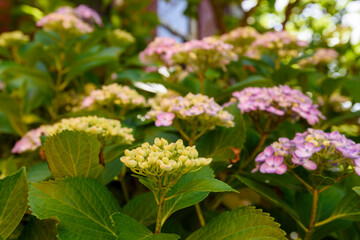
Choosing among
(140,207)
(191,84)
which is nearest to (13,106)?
(191,84)

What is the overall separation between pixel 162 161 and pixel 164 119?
270 millimetres

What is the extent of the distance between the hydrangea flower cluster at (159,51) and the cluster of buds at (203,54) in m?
0.09

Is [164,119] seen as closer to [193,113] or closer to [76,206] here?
[193,113]

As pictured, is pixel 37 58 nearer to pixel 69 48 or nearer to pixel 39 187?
pixel 69 48

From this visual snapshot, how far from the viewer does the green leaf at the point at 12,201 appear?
1.63 ft

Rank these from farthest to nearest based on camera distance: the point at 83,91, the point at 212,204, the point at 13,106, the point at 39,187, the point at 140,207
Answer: the point at 83,91 → the point at 13,106 → the point at 212,204 → the point at 140,207 → the point at 39,187

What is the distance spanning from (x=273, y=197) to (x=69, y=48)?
0.96 meters

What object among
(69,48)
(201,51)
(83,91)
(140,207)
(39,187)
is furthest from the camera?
(83,91)

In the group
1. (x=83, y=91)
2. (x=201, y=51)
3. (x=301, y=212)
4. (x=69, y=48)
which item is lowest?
(x=83, y=91)

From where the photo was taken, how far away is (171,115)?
0.73 metres

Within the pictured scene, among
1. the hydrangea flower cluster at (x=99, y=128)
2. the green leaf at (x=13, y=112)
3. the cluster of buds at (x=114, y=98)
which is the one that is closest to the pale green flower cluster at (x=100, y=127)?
the hydrangea flower cluster at (x=99, y=128)

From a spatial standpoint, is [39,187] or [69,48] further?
[69,48]

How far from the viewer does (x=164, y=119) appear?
0.74 meters

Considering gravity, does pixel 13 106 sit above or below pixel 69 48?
below
